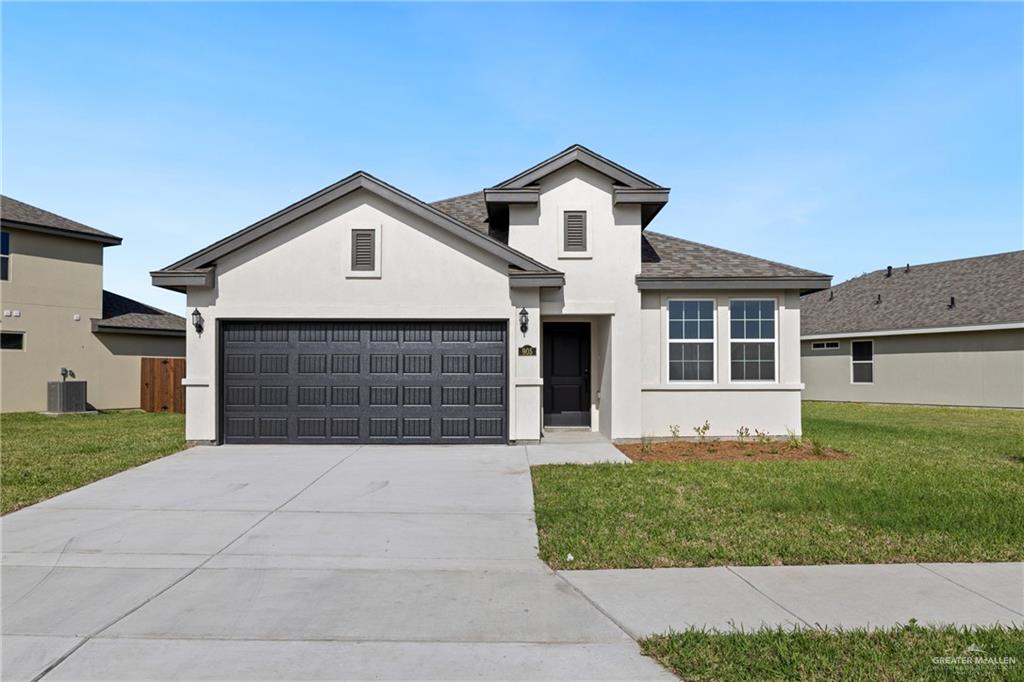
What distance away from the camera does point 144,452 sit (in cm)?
1156

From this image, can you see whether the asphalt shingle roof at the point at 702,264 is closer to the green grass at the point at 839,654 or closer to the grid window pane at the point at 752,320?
the grid window pane at the point at 752,320

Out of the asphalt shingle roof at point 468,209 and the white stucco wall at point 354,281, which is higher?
the asphalt shingle roof at point 468,209

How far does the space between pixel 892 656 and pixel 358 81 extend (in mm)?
12051

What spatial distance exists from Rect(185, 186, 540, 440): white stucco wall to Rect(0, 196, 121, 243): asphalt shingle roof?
39.8 ft

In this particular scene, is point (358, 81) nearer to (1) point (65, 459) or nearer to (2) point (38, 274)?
(1) point (65, 459)

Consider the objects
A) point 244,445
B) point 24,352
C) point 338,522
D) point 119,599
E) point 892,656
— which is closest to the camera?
point 892,656

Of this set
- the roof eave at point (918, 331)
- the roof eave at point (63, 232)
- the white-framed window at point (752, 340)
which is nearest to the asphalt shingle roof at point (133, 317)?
the roof eave at point (63, 232)

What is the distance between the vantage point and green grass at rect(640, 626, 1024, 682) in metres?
3.65

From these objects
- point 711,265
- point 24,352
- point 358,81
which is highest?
point 358,81

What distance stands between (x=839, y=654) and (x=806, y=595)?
104 cm

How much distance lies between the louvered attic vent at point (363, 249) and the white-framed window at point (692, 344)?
6.37 m

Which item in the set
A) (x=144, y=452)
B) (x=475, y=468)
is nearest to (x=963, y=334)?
(x=475, y=468)

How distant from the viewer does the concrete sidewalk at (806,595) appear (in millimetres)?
4426

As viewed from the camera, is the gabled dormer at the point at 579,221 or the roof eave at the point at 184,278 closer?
the roof eave at the point at 184,278
